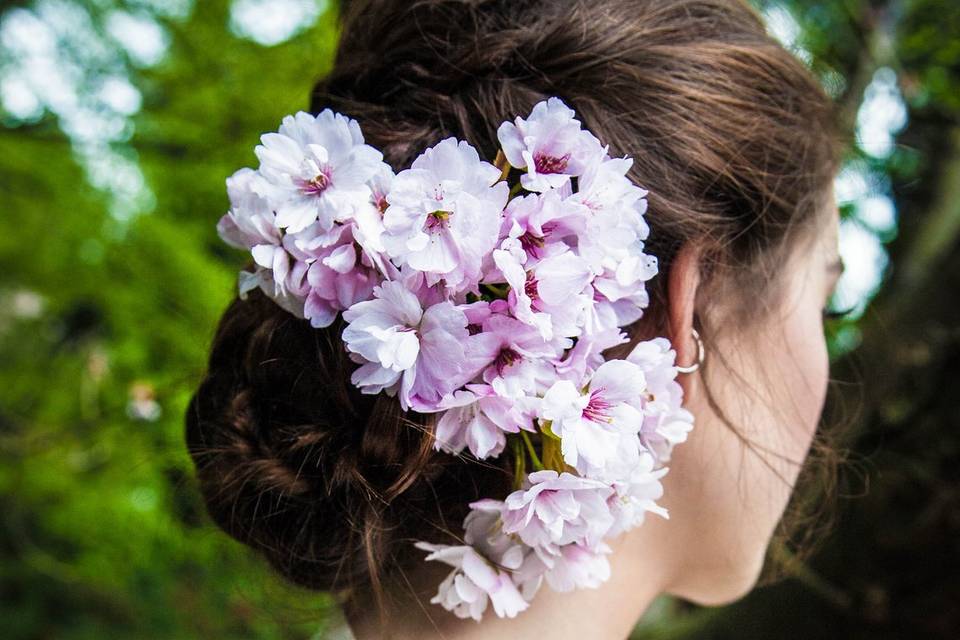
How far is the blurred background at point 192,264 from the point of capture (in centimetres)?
231

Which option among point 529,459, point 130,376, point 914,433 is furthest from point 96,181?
point 914,433

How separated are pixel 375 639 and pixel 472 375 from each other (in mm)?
600

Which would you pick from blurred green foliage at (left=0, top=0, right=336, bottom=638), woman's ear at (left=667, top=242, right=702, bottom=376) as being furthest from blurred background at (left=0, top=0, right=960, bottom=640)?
woman's ear at (left=667, top=242, right=702, bottom=376)

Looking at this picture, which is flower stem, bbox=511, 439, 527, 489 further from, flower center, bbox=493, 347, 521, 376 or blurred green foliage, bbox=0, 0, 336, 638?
blurred green foliage, bbox=0, 0, 336, 638

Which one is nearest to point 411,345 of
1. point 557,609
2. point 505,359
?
point 505,359

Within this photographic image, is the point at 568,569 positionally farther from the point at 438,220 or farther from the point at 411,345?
the point at 438,220

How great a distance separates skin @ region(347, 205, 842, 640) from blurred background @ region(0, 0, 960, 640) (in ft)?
2.94

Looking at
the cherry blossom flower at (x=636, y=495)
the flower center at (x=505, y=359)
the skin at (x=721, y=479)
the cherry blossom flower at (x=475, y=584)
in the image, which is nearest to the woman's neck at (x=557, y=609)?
the skin at (x=721, y=479)

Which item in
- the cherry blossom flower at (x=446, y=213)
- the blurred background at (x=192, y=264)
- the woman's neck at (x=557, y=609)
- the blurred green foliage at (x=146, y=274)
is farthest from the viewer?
the blurred green foliage at (x=146, y=274)

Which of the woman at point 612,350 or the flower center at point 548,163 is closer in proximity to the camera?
the flower center at point 548,163

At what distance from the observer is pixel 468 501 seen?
120cm

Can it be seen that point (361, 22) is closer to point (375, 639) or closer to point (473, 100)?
point (473, 100)

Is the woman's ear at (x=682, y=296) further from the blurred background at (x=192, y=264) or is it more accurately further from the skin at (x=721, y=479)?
the blurred background at (x=192, y=264)

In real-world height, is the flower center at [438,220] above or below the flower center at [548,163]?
below
